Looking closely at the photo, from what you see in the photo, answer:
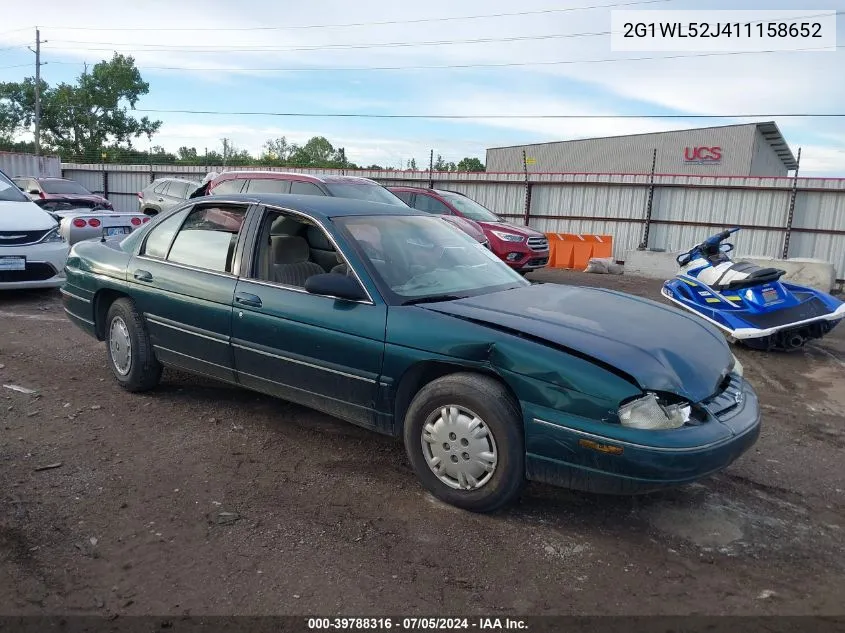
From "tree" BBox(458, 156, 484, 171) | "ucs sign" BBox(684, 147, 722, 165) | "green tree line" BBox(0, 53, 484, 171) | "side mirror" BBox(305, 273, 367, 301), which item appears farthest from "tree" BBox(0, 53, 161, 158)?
"side mirror" BBox(305, 273, 367, 301)

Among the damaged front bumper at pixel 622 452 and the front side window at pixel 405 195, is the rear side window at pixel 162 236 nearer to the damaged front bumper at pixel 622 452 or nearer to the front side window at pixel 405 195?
the damaged front bumper at pixel 622 452

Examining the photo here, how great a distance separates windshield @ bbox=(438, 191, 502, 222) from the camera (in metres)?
13.7

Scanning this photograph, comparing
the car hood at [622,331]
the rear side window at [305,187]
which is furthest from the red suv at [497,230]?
the car hood at [622,331]

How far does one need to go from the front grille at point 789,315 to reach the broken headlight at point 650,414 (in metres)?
4.87

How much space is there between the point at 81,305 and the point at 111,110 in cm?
5274

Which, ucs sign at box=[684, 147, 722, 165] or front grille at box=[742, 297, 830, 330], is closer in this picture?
front grille at box=[742, 297, 830, 330]

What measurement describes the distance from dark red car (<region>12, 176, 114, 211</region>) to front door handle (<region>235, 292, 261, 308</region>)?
38.5ft

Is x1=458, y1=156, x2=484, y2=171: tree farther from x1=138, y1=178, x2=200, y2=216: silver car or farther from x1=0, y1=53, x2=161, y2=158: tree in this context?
x1=138, y1=178, x2=200, y2=216: silver car

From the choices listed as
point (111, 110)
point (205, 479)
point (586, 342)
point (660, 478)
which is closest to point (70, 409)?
point (205, 479)

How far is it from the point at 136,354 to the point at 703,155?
1407 inches

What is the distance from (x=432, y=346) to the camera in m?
3.48

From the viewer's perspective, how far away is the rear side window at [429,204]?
13752 mm

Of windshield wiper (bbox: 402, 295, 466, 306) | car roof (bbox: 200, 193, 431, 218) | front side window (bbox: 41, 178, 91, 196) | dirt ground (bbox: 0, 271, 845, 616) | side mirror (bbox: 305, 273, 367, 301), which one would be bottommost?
dirt ground (bbox: 0, 271, 845, 616)

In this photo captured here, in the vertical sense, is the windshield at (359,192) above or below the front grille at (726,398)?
above
